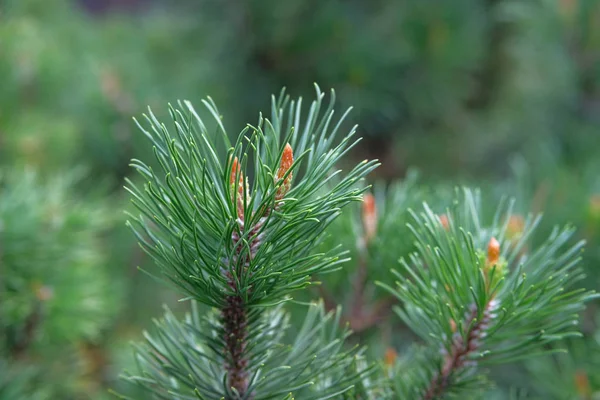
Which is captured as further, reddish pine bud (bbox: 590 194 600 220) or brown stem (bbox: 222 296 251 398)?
reddish pine bud (bbox: 590 194 600 220)

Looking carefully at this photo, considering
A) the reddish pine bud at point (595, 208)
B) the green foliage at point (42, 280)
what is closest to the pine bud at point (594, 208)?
the reddish pine bud at point (595, 208)

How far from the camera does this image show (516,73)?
40.5 inches

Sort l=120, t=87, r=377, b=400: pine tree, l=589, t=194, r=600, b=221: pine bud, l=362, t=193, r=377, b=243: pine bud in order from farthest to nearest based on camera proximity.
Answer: l=589, t=194, r=600, b=221: pine bud, l=362, t=193, r=377, b=243: pine bud, l=120, t=87, r=377, b=400: pine tree

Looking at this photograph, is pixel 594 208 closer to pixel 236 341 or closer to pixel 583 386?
pixel 583 386

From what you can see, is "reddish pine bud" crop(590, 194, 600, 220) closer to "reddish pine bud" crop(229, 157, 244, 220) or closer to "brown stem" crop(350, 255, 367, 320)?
"brown stem" crop(350, 255, 367, 320)

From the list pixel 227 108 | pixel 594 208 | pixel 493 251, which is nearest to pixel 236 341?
pixel 493 251

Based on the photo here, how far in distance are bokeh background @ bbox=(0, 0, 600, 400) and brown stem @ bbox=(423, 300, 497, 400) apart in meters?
0.23

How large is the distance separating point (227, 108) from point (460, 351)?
28.1 inches

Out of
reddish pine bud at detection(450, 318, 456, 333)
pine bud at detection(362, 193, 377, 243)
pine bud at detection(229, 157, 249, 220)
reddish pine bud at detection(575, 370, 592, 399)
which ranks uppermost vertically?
pine bud at detection(362, 193, 377, 243)

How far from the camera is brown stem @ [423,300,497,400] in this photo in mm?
294

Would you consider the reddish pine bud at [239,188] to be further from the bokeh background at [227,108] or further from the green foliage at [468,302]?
the bokeh background at [227,108]

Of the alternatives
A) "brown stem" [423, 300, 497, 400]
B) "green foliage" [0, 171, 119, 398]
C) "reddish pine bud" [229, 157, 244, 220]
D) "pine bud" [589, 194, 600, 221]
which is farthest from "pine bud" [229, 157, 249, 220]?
"pine bud" [589, 194, 600, 221]

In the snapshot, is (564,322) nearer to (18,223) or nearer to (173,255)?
(173,255)

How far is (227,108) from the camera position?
959 mm
